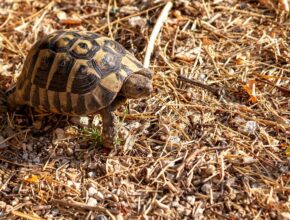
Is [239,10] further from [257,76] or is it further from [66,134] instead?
[66,134]

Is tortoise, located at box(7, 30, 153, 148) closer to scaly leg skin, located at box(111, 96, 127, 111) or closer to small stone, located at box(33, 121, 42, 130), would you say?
scaly leg skin, located at box(111, 96, 127, 111)

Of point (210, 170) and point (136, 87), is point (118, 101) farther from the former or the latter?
point (210, 170)

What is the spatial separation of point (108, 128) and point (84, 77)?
1.20ft

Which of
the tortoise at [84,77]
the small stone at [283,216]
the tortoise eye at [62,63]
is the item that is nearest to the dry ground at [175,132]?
the small stone at [283,216]

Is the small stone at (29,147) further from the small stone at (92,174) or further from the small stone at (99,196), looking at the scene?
the small stone at (99,196)

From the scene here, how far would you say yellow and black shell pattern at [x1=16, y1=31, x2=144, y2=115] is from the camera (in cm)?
304

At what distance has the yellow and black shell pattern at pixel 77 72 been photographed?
9.97ft

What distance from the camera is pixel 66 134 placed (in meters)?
3.21

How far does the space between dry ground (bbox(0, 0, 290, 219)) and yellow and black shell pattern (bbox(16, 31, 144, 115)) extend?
A: 0.72 feet

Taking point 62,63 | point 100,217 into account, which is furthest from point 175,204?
point 62,63

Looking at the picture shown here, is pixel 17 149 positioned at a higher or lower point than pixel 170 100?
lower

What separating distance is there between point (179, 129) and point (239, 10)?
147 centimetres

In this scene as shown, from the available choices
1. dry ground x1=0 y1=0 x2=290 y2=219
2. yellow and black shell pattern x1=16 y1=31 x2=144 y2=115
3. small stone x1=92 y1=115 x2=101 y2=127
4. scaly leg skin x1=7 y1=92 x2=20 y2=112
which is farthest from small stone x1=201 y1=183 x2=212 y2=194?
scaly leg skin x1=7 y1=92 x2=20 y2=112

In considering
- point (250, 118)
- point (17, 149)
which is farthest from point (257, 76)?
point (17, 149)
